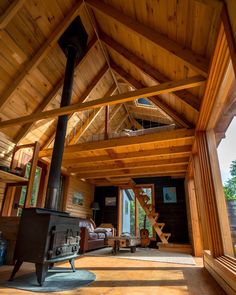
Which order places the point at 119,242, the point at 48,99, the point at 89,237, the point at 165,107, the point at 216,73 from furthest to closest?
the point at 89,237 < the point at 119,242 < the point at 48,99 < the point at 165,107 < the point at 216,73

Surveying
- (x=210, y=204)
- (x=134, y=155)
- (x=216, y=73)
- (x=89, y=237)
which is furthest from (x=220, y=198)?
(x=89, y=237)

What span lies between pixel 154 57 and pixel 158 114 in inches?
144

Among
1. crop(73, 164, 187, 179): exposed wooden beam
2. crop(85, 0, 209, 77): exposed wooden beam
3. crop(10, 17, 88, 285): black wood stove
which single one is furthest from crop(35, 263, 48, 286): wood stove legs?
crop(73, 164, 187, 179): exposed wooden beam

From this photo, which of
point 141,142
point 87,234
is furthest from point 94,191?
point 141,142

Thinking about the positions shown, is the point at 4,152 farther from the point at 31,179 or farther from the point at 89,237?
the point at 89,237

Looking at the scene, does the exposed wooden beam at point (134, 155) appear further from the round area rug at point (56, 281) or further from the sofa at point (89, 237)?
the round area rug at point (56, 281)

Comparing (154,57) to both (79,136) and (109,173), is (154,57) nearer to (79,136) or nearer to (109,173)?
(79,136)

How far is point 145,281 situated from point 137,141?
267 centimetres

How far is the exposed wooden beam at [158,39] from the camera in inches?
102

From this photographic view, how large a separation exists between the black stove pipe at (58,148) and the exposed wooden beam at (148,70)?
0.87 metres

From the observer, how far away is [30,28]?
360cm

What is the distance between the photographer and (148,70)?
3879 millimetres

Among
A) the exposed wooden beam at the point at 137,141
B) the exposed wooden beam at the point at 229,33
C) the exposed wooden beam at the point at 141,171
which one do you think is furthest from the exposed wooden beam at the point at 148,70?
the exposed wooden beam at the point at 141,171

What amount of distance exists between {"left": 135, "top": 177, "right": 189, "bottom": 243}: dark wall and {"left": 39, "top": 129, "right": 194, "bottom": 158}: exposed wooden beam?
3505 mm
